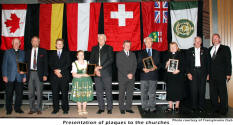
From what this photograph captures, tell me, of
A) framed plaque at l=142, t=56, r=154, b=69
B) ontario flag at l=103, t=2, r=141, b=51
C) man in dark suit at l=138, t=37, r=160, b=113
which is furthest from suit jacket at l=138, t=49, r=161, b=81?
ontario flag at l=103, t=2, r=141, b=51

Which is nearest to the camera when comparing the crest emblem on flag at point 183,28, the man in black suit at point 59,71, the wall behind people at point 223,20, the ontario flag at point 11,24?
the man in black suit at point 59,71

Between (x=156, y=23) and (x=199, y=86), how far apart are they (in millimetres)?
2021

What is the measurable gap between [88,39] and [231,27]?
3.77 meters

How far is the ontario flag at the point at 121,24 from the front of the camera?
16.1ft

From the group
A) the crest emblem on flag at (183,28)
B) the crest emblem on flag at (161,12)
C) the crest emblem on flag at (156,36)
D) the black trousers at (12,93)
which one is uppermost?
the crest emblem on flag at (161,12)

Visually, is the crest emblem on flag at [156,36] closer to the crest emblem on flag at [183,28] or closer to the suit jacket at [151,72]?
the crest emblem on flag at [183,28]

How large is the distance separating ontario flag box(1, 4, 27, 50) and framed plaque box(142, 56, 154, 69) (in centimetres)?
354

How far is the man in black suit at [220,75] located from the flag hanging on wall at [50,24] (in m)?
3.93

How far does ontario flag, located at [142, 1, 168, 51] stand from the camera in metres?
4.89

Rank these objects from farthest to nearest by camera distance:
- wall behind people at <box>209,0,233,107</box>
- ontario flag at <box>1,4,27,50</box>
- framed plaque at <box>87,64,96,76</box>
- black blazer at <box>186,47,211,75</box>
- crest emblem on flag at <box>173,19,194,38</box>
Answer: ontario flag at <box>1,4,27,50</box> → crest emblem on flag at <box>173,19,194,38</box> → wall behind people at <box>209,0,233,107</box> → black blazer at <box>186,47,211,75</box> → framed plaque at <box>87,64,96,76</box>

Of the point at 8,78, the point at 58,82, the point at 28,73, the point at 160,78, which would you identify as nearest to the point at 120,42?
the point at 160,78

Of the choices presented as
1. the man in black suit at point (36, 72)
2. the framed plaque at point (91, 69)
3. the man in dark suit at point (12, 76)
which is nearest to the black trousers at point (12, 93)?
the man in dark suit at point (12, 76)

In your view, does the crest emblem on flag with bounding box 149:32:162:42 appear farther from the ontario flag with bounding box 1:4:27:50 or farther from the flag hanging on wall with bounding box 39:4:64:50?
the ontario flag with bounding box 1:4:27:50

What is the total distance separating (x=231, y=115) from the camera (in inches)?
A: 149
